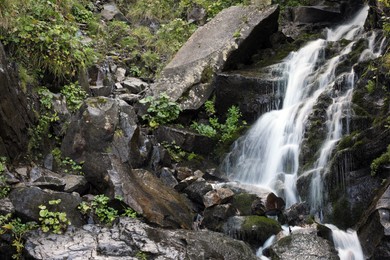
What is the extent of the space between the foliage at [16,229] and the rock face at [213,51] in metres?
5.25

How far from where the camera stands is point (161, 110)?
33.5ft

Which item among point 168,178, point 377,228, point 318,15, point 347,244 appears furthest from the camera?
point 318,15

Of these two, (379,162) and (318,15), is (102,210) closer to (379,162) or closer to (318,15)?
(379,162)

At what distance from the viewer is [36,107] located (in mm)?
8227

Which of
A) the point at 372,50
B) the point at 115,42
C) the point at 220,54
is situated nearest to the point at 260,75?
the point at 220,54

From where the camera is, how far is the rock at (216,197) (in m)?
7.61

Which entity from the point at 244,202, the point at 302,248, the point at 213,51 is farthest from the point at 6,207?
the point at 213,51

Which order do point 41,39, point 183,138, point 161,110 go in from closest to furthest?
point 41,39, point 183,138, point 161,110

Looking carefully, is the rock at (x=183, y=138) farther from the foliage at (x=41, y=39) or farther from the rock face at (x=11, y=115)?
the rock face at (x=11, y=115)

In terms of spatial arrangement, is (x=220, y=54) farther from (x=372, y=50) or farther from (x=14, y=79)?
(x=14, y=79)

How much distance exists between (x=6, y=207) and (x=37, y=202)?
15.8 inches

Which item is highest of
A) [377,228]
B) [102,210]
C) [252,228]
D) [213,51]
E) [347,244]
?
[213,51]

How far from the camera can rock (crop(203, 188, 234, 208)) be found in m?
7.61

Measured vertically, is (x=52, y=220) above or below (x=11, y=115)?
below
